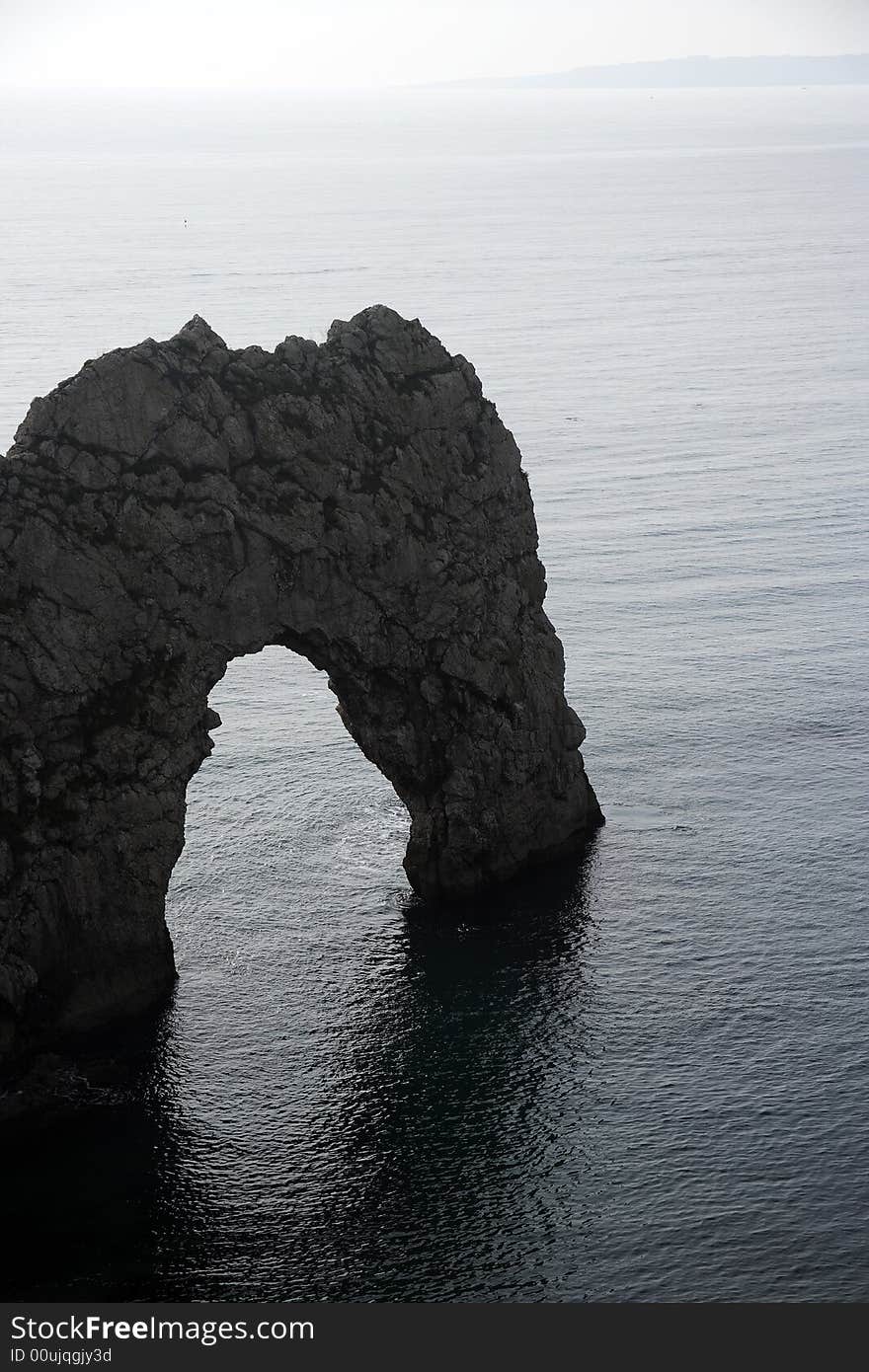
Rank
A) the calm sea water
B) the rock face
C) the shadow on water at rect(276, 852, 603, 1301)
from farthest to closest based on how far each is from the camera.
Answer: the rock face < the calm sea water < the shadow on water at rect(276, 852, 603, 1301)

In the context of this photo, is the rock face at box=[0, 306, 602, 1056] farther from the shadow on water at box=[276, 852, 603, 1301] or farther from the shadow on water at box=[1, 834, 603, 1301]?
the shadow on water at box=[1, 834, 603, 1301]

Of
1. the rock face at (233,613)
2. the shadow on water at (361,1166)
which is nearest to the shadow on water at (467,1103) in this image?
the shadow on water at (361,1166)

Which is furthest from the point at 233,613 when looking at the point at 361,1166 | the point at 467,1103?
the point at 361,1166

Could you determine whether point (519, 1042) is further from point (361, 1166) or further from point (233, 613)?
point (233, 613)

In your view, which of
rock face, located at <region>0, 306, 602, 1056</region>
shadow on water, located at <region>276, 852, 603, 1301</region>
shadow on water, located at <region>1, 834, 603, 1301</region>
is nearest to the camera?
shadow on water, located at <region>1, 834, 603, 1301</region>

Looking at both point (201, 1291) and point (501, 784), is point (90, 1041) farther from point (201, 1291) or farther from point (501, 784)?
point (501, 784)

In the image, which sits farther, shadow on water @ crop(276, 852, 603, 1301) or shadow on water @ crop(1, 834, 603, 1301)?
shadow on water @ crop(276, 852, 603, 1301)

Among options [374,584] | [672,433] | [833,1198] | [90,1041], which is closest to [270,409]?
[374,584]

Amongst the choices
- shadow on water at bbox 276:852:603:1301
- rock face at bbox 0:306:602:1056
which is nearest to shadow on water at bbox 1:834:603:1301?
shadow on water at bbox 276:852:603:1301
